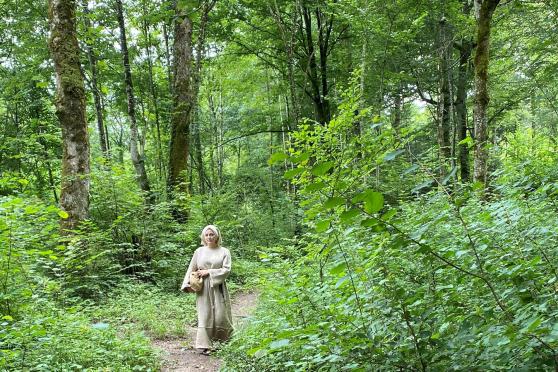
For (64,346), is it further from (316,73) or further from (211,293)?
(316,73)

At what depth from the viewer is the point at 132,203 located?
1028 centimetres

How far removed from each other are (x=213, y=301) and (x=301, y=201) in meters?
4.74

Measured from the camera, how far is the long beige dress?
22.1 ft

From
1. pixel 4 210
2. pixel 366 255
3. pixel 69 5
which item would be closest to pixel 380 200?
pixel 366 255

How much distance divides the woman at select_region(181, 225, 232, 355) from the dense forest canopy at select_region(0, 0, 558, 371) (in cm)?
49

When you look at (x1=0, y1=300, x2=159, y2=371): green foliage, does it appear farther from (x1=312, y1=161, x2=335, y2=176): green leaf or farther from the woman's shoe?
(x1=312, y1=161, x2=335, y2=176): green leaf

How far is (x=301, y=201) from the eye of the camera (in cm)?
273

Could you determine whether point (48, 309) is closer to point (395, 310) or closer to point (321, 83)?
point (395, 310)

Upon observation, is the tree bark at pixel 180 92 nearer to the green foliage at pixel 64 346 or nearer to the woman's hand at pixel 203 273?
the woman's hand at pixel 203 273

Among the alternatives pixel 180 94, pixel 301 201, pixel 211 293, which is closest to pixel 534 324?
pixel 301 201

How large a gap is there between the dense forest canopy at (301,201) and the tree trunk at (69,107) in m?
0.04

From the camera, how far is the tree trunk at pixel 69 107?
329 inches

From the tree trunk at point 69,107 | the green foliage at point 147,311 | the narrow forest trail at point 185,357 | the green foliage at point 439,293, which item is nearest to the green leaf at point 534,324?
the green foliage at point 439,293

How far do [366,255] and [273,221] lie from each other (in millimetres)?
13504
